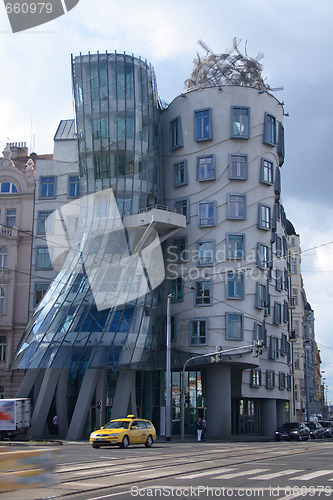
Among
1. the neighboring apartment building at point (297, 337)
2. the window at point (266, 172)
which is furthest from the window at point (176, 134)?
the neighboring apartment building at point (297, 337)

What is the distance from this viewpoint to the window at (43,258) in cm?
5722

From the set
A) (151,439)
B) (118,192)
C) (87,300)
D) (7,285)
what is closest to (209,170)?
(118,192)

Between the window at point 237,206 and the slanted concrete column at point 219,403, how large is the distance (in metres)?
12.2

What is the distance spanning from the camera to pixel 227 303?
52.5 meters

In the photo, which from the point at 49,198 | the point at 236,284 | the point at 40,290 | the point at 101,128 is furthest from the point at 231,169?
the point at 40,290

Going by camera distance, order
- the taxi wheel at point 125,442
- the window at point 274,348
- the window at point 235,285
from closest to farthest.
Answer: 1. the taxi wheel at point 125,442
2. the window at point 235,285
3. the window at point 274,348

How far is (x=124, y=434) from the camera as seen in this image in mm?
30844

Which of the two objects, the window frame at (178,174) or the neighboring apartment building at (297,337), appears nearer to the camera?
the window frame at (178,174)

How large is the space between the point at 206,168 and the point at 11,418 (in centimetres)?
2580

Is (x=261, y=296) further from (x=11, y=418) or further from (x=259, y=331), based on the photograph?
(x=11, y=418)

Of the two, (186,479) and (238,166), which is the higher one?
(238,166)

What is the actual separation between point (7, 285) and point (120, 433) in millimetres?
29130

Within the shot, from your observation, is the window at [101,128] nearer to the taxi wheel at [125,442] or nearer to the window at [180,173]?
the window at [180,173]

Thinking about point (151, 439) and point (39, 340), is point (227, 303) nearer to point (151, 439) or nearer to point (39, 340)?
point (39, 340)
